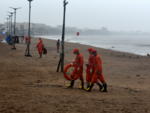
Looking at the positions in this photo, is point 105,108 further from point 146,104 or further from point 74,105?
point 146,104

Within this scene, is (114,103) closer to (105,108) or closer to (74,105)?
(105,108)

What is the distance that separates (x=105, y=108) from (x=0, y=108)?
9.27ft

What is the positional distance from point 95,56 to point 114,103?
213 cm

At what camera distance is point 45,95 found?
279 inches

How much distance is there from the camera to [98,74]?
7.76 metres

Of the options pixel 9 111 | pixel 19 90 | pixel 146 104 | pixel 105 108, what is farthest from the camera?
pixel 19 90

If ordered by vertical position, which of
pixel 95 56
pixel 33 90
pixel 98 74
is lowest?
pixel 33 90

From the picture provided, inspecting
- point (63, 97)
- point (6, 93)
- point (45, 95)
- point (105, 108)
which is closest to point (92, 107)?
point (105, 108)

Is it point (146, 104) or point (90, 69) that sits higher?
point (90, 69)

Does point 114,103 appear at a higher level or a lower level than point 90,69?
lower

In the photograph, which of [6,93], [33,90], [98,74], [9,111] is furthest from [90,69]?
[9,111]

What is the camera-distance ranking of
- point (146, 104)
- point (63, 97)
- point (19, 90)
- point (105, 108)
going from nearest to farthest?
point (105, 108) → point (146, 104) → point (63, 97) → point (19, 90)

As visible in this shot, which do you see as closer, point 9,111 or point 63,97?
point 9,111

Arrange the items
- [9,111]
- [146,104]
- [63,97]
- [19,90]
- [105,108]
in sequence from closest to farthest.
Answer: [9,111]
[105,108]
[146,104]
[63,97]
[19,90]
